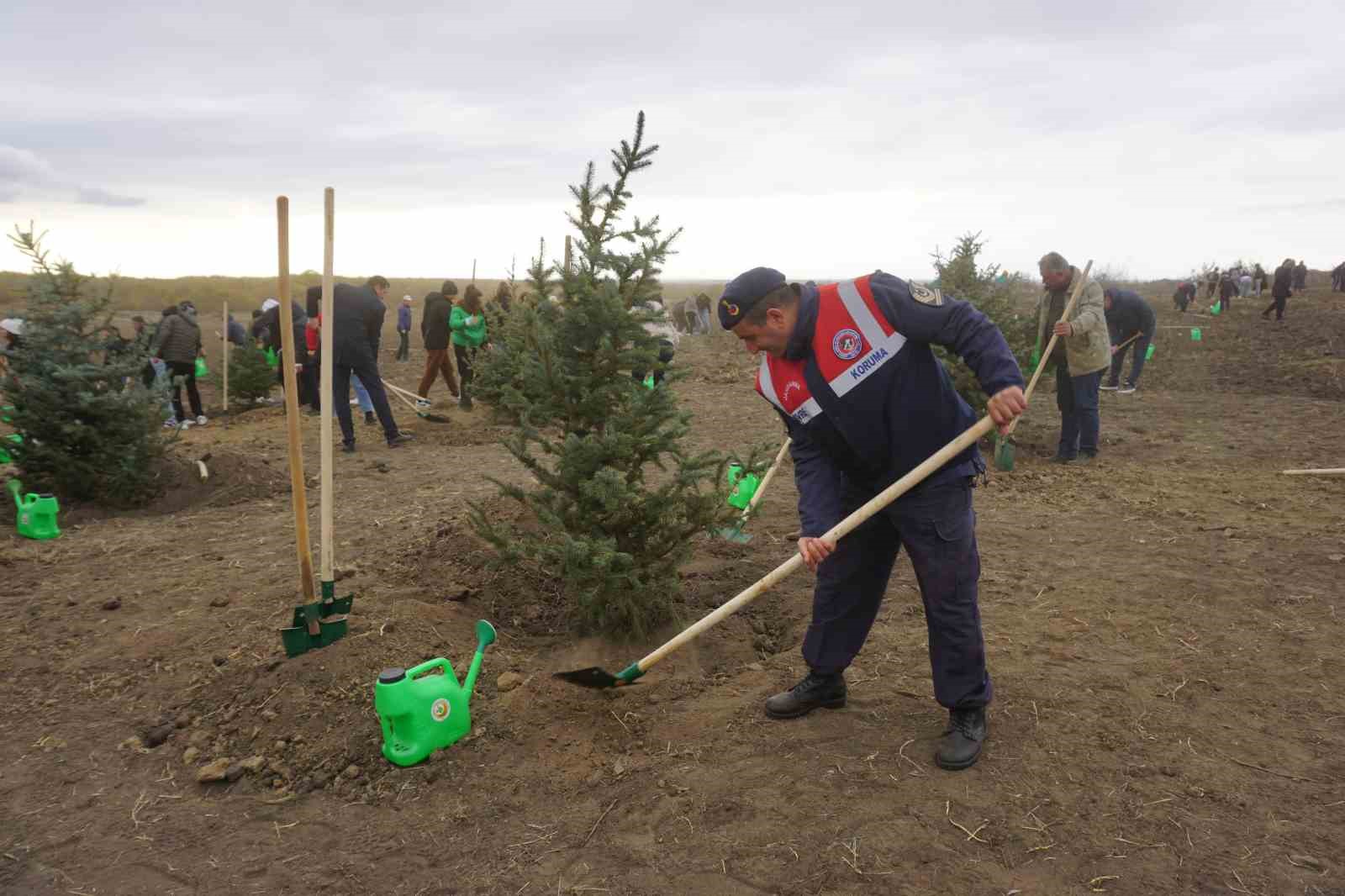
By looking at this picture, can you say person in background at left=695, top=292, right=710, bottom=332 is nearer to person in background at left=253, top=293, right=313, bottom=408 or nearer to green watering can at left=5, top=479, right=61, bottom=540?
person in background at left=253, top=293, right=313, bottom=408

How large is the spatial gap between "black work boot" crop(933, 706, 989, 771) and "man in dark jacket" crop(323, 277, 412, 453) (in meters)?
7.56

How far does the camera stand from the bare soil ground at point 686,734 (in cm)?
286

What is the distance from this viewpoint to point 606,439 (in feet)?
13.7

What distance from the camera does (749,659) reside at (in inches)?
176

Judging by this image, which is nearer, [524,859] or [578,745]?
[524,859]

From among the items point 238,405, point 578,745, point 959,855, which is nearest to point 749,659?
point 578,745

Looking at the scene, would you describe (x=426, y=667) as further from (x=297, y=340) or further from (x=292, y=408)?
(x=297, y=340)

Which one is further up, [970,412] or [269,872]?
[970,412]

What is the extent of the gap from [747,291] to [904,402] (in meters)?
0.74

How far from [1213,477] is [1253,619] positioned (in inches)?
156

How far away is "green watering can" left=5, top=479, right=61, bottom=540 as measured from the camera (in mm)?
6352

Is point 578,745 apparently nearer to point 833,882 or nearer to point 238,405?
point 833,882

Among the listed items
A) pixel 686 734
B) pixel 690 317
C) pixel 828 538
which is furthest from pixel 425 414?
pixel 690 317

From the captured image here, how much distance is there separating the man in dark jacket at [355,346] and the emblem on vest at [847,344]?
23.2 ft
